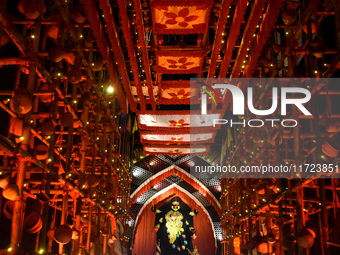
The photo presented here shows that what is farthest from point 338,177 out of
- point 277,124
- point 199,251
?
point 199,251

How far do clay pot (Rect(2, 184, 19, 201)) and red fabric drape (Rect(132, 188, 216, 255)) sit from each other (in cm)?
1286

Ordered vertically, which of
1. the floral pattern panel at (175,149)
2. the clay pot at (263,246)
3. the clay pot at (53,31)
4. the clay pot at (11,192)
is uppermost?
the floral pattern panel at (175,149)

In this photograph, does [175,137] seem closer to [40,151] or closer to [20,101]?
[40,151]

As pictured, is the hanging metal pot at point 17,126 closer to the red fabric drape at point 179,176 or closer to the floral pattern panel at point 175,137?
the floral pattern panel at point 175,137

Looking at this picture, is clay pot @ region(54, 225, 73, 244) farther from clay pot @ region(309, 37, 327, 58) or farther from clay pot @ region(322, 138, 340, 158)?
clay pot @ region(309, 37, 327, 58)

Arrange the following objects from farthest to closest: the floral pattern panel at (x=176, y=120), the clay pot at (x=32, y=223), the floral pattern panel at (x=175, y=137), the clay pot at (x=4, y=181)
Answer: the floral pattern panel at (x=175, y=137) → the floral pattern panel at (x=176, y=120) → the clay pot at (x=32, y=223) → the clay pot at (x=4, y=181)

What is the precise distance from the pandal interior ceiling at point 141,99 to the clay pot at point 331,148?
14 millimetres

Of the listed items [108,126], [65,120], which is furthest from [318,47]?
[108,126]

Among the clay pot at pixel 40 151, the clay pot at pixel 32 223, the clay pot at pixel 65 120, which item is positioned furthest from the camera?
the clay pot at pixel 65 120

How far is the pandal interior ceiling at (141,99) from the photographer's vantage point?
3699mm

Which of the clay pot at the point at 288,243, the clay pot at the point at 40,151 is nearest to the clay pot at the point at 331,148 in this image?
the clay pot at the point at 288,243

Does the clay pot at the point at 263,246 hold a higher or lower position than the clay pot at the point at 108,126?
lower

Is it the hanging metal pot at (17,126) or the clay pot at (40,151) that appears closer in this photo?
the hanging metal pot at (17,126)

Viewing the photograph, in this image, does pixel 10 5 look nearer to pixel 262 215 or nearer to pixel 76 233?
pixel 76 233
